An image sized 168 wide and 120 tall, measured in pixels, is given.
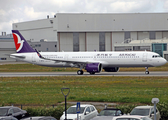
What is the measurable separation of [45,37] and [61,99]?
121 metres

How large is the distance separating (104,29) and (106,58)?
61648mm

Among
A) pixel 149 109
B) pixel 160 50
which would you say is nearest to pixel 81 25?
pixel 160 50

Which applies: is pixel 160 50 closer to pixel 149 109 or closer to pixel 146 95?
pixel 146 95

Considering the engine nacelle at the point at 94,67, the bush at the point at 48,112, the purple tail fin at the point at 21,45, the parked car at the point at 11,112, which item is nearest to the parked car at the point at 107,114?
the bush at the point at 48,112

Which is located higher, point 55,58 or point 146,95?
point 55,58

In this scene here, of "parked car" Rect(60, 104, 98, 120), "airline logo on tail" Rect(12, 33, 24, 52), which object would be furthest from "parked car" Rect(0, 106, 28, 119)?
"airline logo on tail" Rect(12, 33, 24, 52)

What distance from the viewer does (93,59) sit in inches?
2153

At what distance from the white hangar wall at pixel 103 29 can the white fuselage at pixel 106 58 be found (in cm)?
5641

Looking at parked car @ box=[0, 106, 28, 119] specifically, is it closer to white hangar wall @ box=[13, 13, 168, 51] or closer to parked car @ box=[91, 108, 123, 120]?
parked car @ box=[91, 108, 123, 120]

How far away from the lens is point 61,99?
27609 millimetres

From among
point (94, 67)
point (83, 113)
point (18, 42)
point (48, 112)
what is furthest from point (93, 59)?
point (83, 113)

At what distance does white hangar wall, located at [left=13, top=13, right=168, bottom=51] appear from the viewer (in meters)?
113

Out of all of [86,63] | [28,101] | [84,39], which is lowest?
[28,101]

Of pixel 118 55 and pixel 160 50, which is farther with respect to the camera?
pixel 160 50
